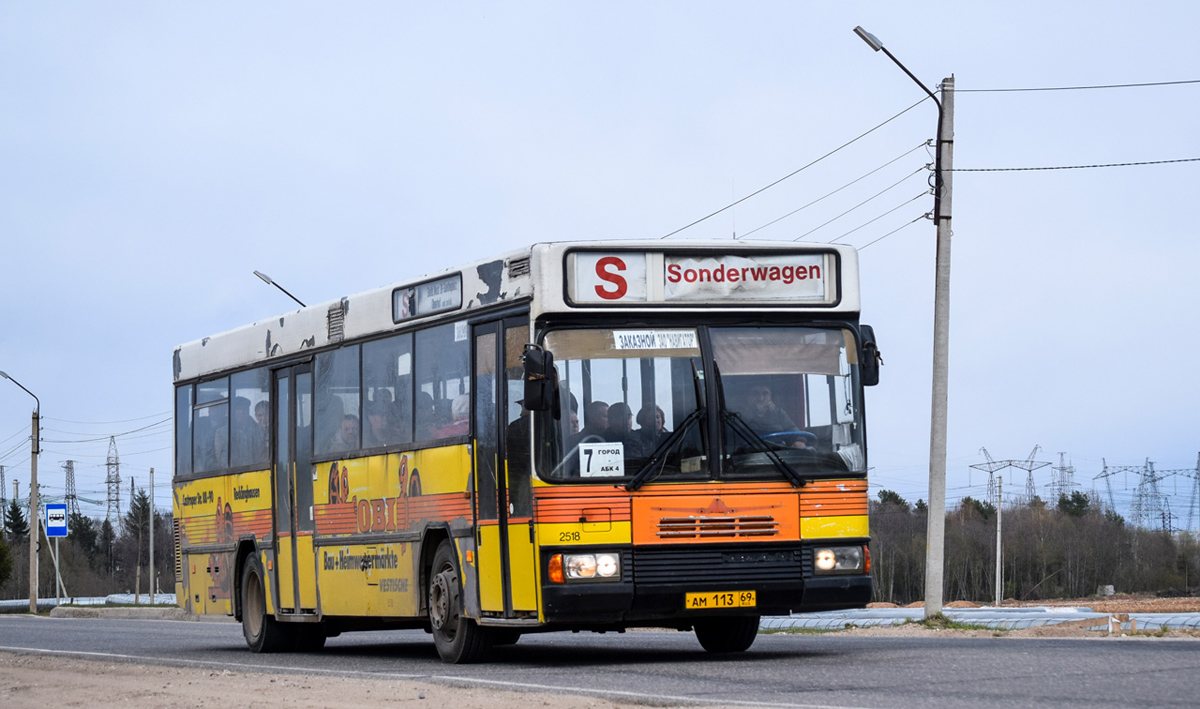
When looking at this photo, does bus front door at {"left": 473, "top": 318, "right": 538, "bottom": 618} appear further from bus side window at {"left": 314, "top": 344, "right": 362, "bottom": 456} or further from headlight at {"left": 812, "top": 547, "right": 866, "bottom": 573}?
bus side window at {"left": 314, "top": 344, "right": 362, "bottom": 456}

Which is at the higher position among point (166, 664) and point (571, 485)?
point (571, 485)

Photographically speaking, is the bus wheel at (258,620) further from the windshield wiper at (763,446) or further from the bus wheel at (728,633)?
the windshield wiper at (763,446)

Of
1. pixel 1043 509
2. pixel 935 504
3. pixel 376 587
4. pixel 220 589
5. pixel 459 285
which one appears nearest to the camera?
pixel 459 285

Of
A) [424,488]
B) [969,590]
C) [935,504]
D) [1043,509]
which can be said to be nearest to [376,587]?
[424,488]

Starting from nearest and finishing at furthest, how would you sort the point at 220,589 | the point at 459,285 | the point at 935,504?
the point at 459,285, the point at 220,589, the point at 935,504

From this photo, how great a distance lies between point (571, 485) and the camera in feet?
40.9

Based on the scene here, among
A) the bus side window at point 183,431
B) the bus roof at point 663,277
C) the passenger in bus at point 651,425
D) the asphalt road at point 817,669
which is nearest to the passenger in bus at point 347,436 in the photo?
the asphalt road at point 817,669

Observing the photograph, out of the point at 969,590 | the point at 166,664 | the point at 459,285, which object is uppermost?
the point at 459,285

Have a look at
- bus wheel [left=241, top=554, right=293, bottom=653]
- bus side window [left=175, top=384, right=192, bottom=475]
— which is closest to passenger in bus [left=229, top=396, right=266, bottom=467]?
bus wheel [left=241, top=554, right=293, bottom=653]

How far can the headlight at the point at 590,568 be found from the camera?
12.4 meters

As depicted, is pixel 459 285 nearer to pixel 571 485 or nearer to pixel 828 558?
pixel 571 485

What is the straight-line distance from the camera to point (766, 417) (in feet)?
41.9

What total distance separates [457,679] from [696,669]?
5.88 ft

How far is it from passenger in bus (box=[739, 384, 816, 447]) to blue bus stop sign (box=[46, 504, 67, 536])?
47.4 metres
